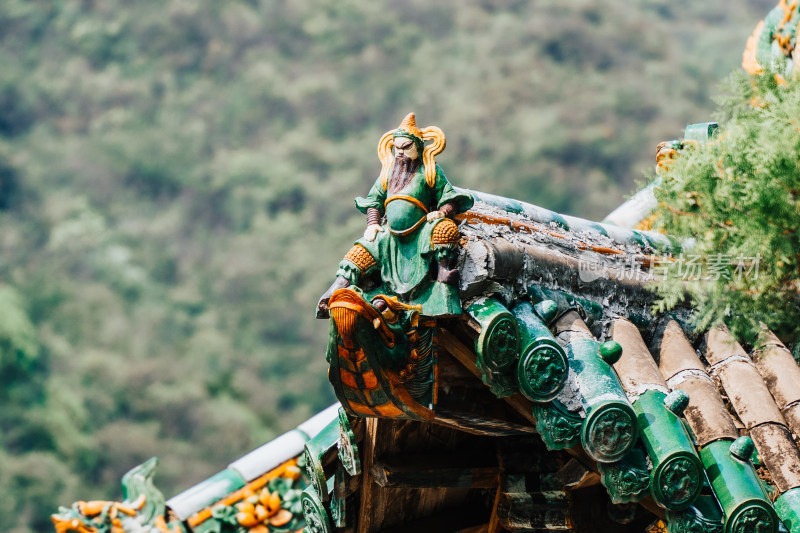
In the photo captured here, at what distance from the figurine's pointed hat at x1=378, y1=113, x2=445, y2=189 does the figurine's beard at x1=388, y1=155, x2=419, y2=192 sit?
5 cm

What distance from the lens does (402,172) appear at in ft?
16.8

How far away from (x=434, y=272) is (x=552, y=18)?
41.8 metres

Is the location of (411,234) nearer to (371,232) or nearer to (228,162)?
(371,232)

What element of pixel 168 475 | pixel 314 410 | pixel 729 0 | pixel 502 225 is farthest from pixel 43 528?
pixel 729 0

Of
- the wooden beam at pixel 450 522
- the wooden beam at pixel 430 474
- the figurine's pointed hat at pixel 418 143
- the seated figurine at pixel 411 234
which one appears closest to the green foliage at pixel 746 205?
the seated figurine at pixel 411 234

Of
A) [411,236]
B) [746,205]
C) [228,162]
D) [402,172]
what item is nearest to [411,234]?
[411,236]

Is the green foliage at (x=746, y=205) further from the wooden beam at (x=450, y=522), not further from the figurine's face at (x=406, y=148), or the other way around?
the wooden beam at (x=450, y=522)

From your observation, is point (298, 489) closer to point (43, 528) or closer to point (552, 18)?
point (43, 528)

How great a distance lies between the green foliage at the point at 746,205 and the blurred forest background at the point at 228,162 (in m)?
26.1

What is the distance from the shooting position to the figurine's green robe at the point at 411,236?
479 cm

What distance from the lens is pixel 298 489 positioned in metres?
7.90

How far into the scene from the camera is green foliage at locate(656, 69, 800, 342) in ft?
12.2

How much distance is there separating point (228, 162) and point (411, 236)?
35.6 m

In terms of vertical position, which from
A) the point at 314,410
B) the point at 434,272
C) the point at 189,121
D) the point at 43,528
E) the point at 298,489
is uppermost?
the point at 189,121
